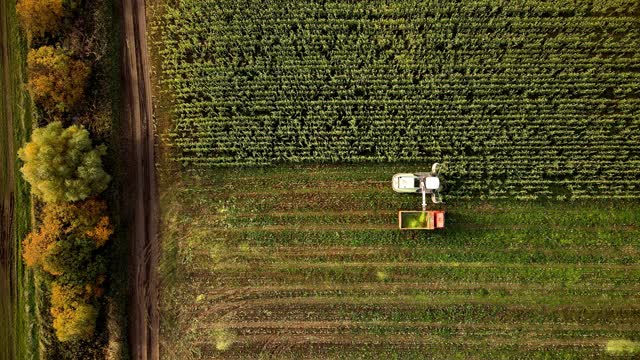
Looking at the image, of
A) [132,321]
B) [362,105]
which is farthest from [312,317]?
[362,105]

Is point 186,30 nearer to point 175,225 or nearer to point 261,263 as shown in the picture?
point 175,225

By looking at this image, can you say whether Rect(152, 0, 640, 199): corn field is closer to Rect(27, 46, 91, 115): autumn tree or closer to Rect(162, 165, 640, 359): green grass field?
Rect(162, 165, 640, 359): green grass field

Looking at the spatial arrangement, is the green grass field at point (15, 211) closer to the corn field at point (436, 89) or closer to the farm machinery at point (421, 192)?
the corn field at point (436, 89)

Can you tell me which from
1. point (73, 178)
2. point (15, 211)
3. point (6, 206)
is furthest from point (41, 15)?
point (15, 211)

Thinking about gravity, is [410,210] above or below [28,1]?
below

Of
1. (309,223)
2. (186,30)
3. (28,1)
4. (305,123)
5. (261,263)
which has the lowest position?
(261,263)

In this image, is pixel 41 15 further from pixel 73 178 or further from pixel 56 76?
pixel 73 178
